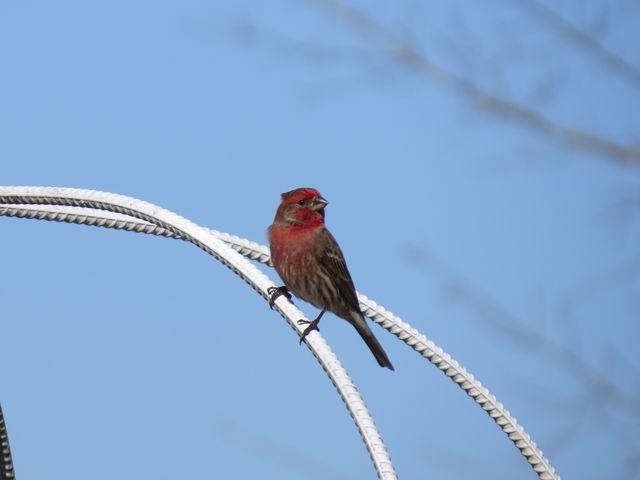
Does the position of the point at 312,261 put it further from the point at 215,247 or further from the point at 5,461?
the point at 5,461

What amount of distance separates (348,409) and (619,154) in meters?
1.37

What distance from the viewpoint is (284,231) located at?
6945 mm

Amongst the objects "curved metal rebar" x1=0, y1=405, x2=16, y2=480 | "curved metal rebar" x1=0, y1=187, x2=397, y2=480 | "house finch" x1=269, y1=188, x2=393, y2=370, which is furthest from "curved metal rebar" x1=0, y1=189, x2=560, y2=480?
"house finch" x1=269, y1=188, x2=393, y2=370

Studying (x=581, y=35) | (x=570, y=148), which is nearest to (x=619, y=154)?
(x=570, y=148)

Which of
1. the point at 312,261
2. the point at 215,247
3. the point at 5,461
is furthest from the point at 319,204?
the point at 5,461

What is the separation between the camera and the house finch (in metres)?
6.89

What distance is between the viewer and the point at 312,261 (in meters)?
6.96

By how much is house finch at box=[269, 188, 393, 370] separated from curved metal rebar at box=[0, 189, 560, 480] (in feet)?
4.47

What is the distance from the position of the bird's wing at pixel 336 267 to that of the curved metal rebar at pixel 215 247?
1.77 meters

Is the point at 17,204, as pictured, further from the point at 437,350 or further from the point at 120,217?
the point at 437,350

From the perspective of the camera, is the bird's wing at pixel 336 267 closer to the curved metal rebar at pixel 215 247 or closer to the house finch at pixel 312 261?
the house finch at pixel 312 261

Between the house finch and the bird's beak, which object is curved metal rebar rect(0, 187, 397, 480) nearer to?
the house finch

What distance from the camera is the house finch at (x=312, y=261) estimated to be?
689 centimetres

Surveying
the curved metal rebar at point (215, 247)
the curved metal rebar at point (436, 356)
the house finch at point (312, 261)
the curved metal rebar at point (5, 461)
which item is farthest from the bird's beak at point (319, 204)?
the curved metal rebar at point (5, 461)
